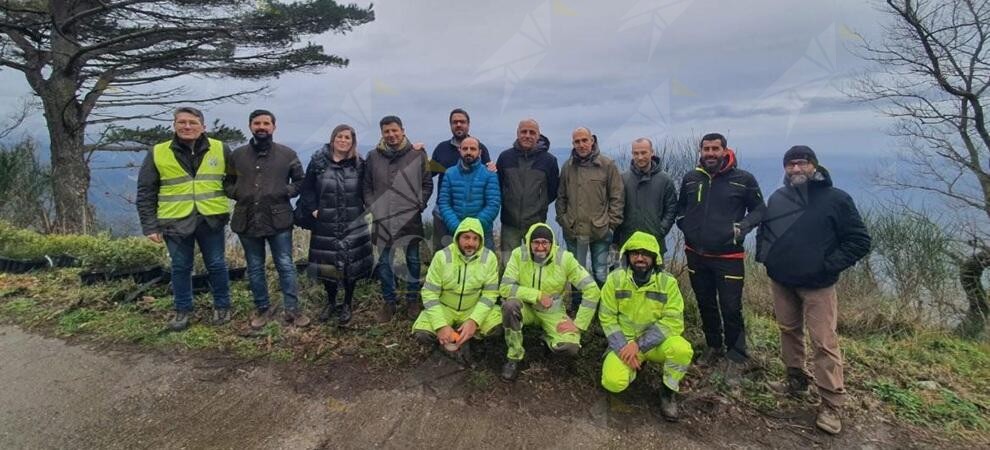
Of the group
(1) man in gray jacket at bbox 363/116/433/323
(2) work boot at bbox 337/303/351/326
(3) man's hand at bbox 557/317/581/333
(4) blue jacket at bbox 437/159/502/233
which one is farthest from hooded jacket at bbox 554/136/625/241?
(2) work boot at bbox 337/303/351/326

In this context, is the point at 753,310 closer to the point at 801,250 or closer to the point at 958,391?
the point at 958,391

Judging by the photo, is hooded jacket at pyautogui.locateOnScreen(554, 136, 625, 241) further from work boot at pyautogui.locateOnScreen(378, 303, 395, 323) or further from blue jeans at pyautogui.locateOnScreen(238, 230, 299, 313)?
blue jeans at pyautogui.locateOnScreen(238, 230, 299, 313)

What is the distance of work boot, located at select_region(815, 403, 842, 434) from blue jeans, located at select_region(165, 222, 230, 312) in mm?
4837

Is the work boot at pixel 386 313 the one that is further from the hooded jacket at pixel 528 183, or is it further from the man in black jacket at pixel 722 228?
the man in black jacket at pixel 722 228

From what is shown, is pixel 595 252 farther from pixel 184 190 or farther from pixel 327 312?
pixel 184 190

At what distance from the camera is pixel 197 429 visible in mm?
2994

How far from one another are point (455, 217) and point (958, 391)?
164 inches

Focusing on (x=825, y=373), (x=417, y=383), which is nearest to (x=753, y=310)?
(x=825, y=373)

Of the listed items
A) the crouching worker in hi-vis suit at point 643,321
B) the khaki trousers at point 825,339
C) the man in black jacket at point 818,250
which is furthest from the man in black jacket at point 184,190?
the khaki trousers at point 825,339

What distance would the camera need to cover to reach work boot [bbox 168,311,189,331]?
432 centimetres

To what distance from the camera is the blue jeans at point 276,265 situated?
4.21m

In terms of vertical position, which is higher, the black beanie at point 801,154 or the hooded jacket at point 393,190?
the black beanie at point 801,154

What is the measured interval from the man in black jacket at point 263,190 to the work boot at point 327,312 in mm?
580

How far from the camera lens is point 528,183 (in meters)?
4.21
